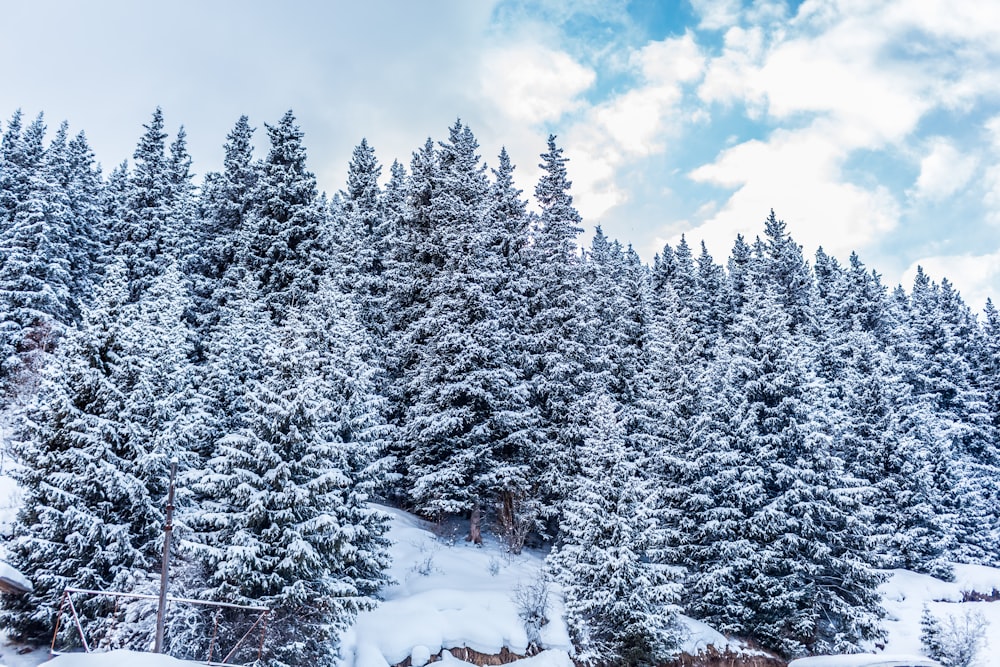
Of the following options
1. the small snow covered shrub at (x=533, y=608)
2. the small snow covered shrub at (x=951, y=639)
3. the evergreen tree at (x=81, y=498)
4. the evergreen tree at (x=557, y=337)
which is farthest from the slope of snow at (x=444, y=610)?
the small snow covered shrub at (x=951, y=639)

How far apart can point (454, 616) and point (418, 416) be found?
813cm

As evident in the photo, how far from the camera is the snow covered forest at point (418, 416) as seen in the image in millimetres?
14789

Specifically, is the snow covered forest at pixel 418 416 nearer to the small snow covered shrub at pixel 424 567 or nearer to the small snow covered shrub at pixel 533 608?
the small snow covered shrub at pixel 533 608

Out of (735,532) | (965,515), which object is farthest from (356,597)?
(965,515)

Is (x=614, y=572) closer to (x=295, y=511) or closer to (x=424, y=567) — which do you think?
(x=424, y=567)

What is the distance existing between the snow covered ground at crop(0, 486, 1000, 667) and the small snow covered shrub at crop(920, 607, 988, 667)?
74 centimetres

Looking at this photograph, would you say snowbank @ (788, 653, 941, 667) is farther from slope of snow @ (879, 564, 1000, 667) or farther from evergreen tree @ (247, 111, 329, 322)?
evergreen tree @ (247, 111, 329, 322)

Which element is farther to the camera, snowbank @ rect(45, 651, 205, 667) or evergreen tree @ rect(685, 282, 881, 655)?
evergreen tree @ rect(685, 282, 881, 655)

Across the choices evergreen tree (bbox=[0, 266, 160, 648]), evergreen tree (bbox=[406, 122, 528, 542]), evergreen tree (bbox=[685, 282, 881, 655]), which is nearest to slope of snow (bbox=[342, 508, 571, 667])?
evergreen tree (bbox=[406, 122, 528, 542])

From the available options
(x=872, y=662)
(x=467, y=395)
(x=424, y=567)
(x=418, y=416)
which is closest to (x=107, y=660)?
(x=872, y=662)

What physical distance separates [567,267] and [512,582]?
45.7 feet

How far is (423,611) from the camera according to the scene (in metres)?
16.7

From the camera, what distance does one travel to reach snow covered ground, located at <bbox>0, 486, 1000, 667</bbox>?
1541cm

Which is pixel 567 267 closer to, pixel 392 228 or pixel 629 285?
pixel 629 285
